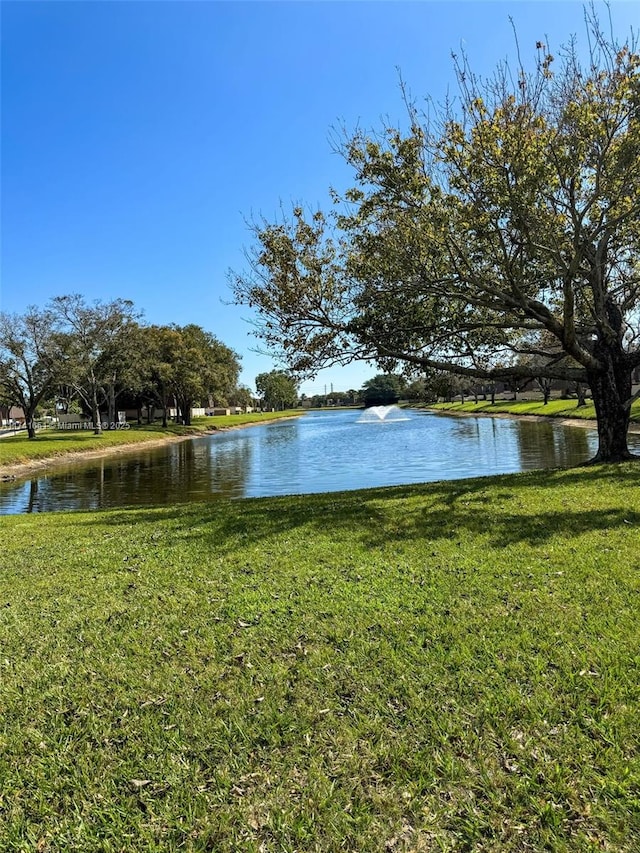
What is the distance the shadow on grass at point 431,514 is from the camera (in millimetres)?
7316

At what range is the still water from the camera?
59.4 feet

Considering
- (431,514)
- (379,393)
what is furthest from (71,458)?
(379,393)

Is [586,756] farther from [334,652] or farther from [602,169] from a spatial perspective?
[602,169]

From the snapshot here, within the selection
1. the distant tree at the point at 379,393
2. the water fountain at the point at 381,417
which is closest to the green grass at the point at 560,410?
the water fountain at the point at 381,417

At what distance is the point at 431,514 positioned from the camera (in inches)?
339

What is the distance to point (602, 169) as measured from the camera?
10352mm

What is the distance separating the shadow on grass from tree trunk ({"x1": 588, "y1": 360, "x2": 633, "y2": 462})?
1457 millimetres

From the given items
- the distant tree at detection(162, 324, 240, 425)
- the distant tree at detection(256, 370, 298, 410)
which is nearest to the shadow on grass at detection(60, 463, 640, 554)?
the distant tree at detection(162, 324, 240, 425)

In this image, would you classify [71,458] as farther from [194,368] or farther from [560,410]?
[560,410]

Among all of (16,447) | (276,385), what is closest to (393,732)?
(16,447)

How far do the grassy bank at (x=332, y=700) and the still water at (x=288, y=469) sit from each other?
11009 millimetres

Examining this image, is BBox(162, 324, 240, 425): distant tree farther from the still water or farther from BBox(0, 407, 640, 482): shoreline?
the still water

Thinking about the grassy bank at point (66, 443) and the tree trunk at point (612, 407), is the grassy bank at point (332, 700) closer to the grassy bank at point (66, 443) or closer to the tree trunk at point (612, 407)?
the tree trunk at point (612, 407)

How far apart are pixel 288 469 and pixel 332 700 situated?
2018cm
